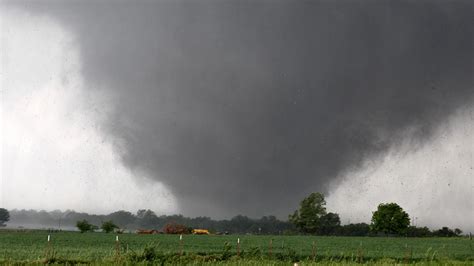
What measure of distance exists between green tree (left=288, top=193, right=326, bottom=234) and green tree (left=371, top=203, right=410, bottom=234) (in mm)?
20298

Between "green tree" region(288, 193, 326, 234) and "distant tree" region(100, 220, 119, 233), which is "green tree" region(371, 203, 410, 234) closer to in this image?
"green tree" region(288, 193, 326, 234)

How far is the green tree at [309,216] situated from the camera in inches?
7116

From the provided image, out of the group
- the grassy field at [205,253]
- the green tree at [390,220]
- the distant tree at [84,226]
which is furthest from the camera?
the green tree at [390,220]

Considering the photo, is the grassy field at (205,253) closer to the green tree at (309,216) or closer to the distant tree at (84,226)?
the distant tree at (84,226)

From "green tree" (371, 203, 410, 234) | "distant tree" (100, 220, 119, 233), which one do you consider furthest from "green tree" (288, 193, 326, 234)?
"distant tree" (100, 220, 119, 233)

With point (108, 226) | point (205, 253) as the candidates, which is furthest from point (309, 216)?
point (205, 253)

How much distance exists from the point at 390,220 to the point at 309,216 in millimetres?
28915

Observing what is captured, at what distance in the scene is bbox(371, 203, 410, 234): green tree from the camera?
167625 mm

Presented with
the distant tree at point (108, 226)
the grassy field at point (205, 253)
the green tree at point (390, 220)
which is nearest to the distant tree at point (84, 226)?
the distant tree at point (108, 226)

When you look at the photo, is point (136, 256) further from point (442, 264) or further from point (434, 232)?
point (434, 232)

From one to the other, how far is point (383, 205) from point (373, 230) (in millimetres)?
9748

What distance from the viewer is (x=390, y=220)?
168375 millimetres

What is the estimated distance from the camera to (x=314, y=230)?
181125mm

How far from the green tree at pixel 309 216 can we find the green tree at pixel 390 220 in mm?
20298
